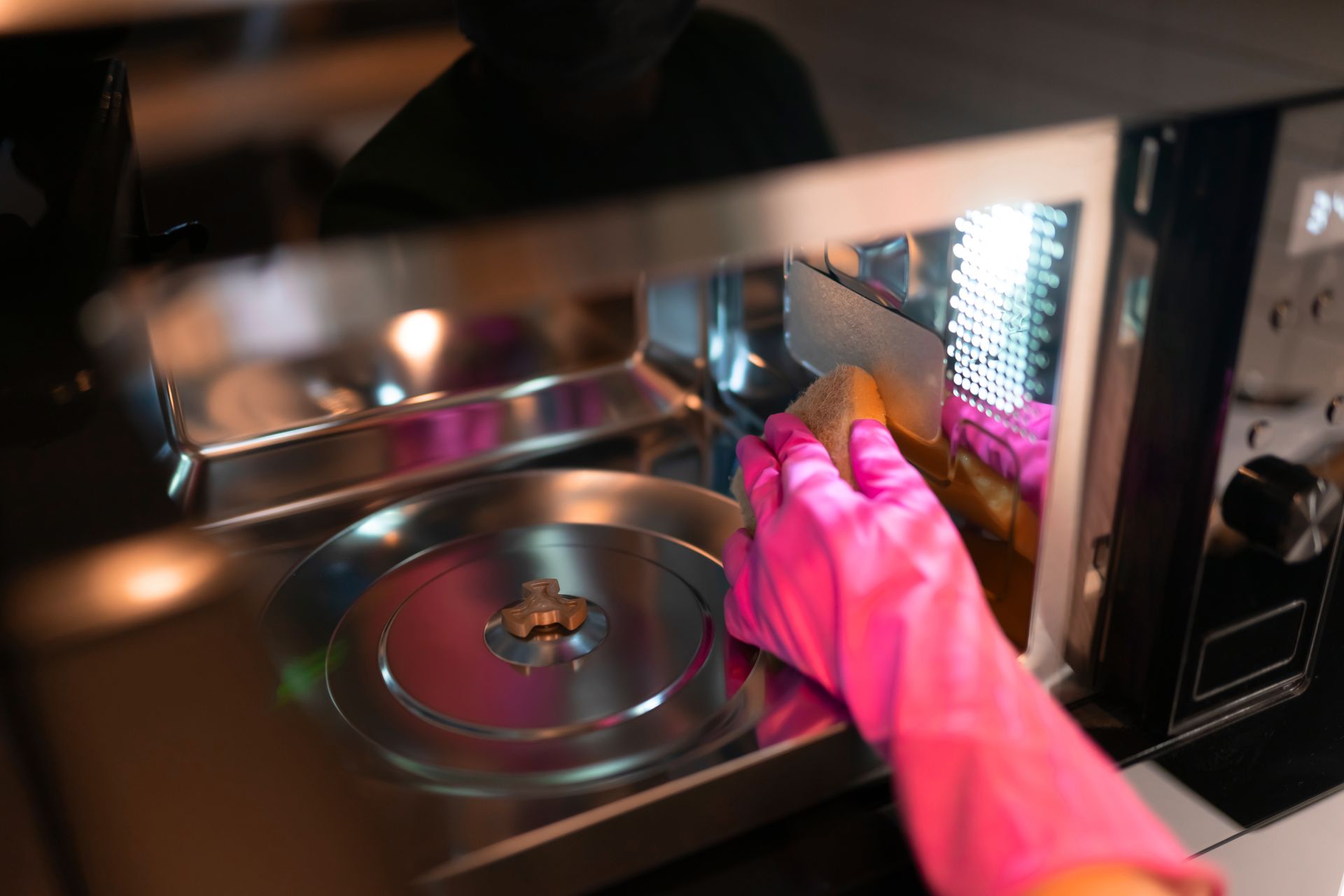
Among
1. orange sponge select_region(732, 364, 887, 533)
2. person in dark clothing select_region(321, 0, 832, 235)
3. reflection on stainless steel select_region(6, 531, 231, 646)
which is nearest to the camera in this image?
person in dark clothing select_region(321, 0, 832, 235)

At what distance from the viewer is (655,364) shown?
3.06ft

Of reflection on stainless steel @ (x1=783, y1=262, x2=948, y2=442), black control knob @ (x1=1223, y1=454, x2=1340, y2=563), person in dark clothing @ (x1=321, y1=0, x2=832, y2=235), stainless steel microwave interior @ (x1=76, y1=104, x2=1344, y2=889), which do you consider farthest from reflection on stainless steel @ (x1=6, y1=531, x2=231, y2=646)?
black control knob @ (x1=1223, y1=454, x2=1340, y2=563)

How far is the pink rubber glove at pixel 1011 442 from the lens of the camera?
542 mm

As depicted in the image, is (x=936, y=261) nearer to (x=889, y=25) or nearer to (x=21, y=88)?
(x=889, y=25)

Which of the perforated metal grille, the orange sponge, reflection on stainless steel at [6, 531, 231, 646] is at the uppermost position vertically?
the perforated metal grille

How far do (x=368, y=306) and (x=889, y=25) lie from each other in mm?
205

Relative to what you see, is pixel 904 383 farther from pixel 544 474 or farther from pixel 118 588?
pixel 118 588

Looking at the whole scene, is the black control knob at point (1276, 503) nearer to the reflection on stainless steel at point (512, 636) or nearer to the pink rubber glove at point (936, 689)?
the pink rubber glove at point (936, 689)

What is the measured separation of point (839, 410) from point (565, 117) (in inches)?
12.3

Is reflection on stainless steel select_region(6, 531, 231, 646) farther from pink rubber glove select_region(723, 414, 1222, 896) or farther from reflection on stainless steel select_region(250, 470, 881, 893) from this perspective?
pink rubber glove select_region(723, 414, 1222, 896)

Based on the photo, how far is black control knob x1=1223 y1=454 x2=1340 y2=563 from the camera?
544 mm

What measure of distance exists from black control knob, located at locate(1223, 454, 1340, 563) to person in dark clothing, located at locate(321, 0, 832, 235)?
0.35m

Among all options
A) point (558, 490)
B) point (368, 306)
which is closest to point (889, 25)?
point (368, 306)

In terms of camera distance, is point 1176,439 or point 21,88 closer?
point 21,88
